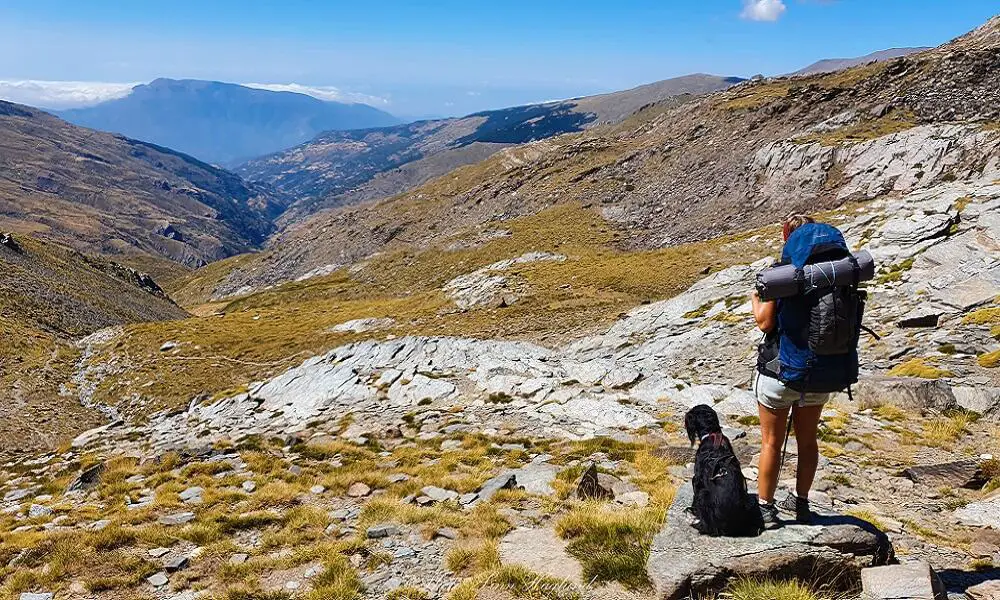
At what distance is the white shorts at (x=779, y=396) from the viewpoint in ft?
22.7

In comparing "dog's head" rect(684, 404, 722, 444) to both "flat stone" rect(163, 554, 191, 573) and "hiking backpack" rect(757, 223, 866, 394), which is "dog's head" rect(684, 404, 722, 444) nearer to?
"hiking backpack" rect(757, 223, 866, 394)

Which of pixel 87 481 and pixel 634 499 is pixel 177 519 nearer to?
pixel 87 481

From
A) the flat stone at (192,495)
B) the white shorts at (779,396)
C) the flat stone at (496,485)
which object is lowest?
the flat stone at (192,495)

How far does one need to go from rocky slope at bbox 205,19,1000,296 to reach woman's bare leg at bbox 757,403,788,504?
53.0 meters

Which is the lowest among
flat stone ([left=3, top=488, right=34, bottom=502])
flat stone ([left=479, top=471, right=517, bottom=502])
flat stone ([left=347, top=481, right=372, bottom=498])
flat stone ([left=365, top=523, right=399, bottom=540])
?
flat stone ([left=3, top=488, right=34, bottom=502])

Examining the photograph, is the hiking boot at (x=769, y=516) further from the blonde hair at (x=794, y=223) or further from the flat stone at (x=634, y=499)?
the blonde hair at (x=794, y=223)

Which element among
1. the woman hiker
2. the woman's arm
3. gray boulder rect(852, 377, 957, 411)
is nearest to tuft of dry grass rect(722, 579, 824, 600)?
the woman hiker

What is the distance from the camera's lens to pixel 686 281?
1737 inches

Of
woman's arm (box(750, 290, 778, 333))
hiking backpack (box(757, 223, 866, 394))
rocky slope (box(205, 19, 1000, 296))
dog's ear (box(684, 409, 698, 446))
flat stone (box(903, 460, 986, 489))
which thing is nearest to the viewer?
hiking backpack (box(757, 223, 866, 394))

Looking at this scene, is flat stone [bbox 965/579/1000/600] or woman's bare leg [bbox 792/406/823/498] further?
woman's bare leg [bbox 792/406/823/498]

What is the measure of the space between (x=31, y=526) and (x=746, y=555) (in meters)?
14.3

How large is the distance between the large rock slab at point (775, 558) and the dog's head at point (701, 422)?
156 centimetres

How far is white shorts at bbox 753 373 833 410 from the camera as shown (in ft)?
22.7

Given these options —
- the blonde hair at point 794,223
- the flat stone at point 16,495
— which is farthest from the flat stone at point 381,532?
the flat stone at point 16,495
